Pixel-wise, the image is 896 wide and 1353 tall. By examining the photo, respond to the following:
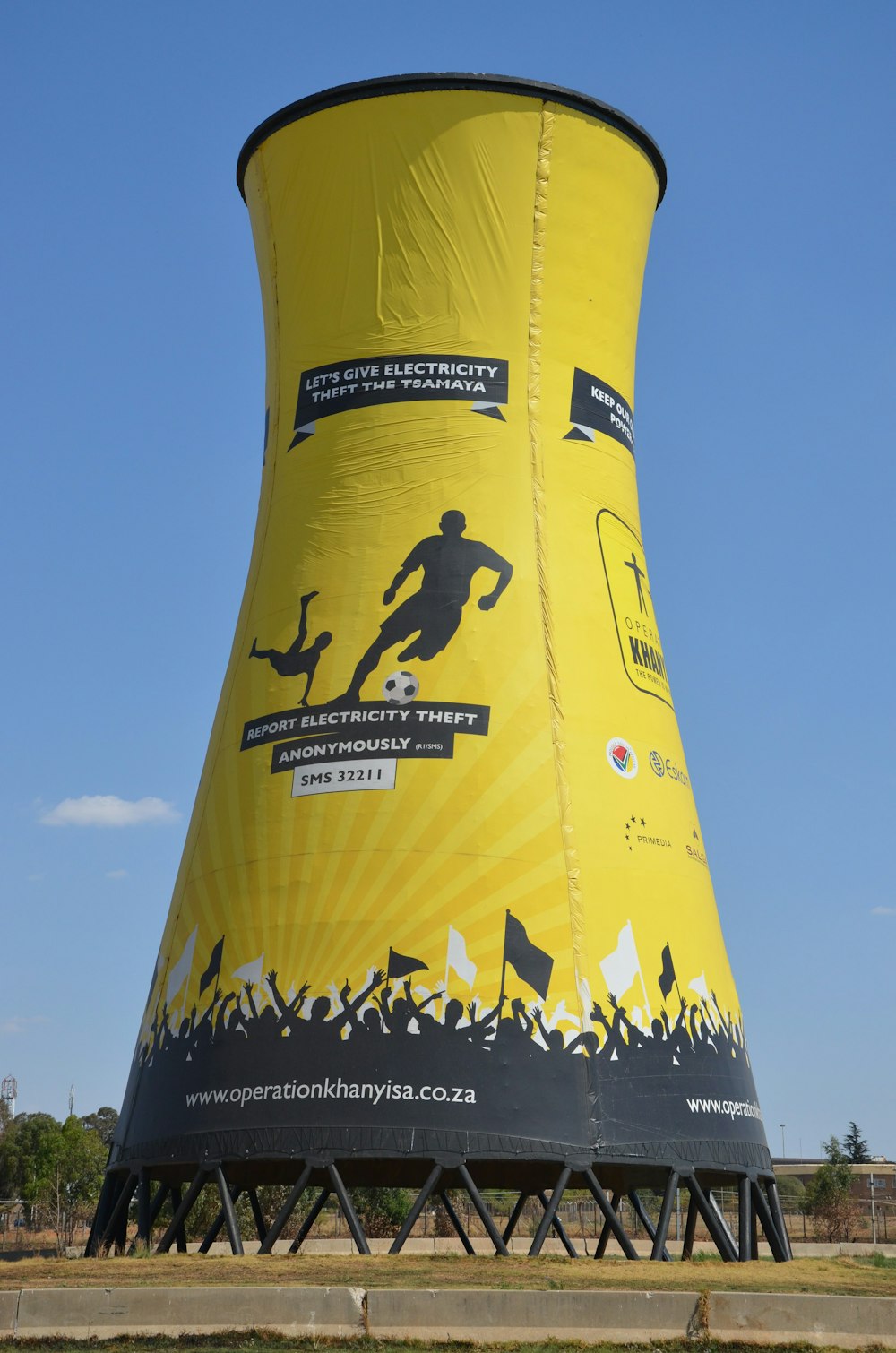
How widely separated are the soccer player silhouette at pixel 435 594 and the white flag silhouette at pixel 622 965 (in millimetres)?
3869

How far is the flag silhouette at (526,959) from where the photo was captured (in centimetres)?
1639

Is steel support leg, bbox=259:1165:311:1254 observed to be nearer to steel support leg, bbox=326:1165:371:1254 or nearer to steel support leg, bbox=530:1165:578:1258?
steel support leg, bbox=326:1165:371:1254

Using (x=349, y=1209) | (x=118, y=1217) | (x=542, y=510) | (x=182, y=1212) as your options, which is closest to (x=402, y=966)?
(x=349, y=1209)

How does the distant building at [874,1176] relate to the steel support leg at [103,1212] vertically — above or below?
above

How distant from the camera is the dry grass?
1305 cm

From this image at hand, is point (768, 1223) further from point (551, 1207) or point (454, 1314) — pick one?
point (454, 1314)

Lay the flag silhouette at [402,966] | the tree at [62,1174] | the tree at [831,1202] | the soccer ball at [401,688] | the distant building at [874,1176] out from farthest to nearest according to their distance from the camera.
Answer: the distant building at [874,1176] < the tree at [62,1174] < the tree at [831,1202] < the soccer ball at [401,688] < the flag silhouette at [402,966]

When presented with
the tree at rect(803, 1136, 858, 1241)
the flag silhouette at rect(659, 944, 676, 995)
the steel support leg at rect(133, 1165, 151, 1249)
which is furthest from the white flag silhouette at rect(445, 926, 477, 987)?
the tree at rect(803, 1136, 858, 1241)

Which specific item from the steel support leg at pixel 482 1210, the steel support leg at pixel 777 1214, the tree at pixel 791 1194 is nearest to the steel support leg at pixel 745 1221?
the steel support leg at pixel 777 1214

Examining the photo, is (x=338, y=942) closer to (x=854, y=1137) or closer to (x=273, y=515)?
(x=273, y=515)

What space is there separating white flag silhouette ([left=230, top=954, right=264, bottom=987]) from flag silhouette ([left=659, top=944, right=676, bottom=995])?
4.44 m

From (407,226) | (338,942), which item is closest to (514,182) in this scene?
(407,226)

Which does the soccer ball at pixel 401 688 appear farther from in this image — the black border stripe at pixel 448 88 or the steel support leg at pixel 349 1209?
the black border stripe at pixel 448 88

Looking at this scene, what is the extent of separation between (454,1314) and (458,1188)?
5.97 meters
